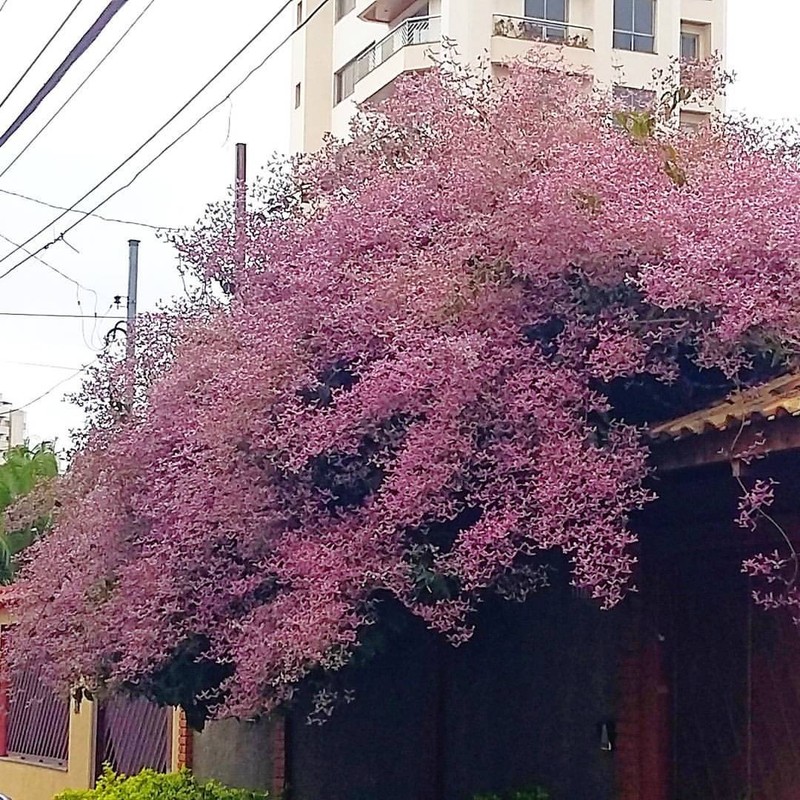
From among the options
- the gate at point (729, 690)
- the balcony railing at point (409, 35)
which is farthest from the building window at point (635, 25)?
the gate at point (729, 690)

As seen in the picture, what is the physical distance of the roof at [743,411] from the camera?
6.76 m

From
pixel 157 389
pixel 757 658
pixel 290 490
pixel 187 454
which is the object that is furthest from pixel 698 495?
pixel 157 389

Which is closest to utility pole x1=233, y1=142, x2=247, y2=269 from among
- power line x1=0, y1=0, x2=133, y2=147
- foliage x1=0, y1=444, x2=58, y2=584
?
power line x1=0, y1=0, x2=133, y2=147

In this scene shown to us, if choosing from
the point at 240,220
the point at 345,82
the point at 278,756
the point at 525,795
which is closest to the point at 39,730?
the point at 278,756

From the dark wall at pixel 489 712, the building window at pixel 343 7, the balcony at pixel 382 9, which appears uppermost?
the building window at pixel 343 7

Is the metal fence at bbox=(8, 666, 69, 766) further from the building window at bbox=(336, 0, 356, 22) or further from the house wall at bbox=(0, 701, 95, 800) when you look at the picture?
the building window at bbox=(336, 0, 356, 22)

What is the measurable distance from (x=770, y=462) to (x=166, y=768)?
335 inches

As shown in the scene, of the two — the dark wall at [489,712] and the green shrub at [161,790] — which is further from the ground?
the dark wall at [489,712]

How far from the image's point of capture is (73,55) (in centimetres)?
843

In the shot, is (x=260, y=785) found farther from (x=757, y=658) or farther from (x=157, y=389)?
(x=757, y=658)

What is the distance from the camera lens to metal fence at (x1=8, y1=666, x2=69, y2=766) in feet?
55.8

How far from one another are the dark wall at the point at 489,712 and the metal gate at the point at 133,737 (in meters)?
3.68

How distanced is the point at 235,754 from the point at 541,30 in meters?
27.1

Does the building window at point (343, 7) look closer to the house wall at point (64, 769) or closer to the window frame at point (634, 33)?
the window frame at point (634, 33)
